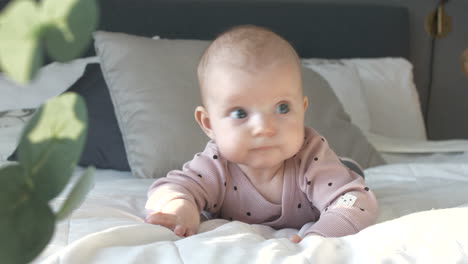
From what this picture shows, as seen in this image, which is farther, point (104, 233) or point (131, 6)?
point (131, 6)

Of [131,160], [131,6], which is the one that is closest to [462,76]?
[131,6]

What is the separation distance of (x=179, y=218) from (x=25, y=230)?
0.83m

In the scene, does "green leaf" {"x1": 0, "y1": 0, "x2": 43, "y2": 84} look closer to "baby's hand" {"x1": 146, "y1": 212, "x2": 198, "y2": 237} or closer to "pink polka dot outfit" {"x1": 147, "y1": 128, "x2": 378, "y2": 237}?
"baby's hand" {"x1": 146, "y1": 212, "x2": 198, "y2": 237}

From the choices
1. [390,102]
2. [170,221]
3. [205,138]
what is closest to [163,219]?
[170,221]

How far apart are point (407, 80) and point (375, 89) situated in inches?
7.3

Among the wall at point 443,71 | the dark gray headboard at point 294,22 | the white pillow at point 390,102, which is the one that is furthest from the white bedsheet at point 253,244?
the wall at point 443,71

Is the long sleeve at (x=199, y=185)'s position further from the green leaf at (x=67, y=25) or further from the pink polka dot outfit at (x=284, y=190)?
the green leaf at (x=67, y=25)

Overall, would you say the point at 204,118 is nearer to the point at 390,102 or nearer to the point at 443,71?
the point at 390,102

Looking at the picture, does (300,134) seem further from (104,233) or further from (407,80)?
(407,80)

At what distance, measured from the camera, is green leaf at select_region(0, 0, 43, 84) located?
0.67 feet

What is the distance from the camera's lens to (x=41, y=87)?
2004 mm

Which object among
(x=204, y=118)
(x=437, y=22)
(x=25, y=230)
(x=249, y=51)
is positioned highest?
(x=25, y=230)

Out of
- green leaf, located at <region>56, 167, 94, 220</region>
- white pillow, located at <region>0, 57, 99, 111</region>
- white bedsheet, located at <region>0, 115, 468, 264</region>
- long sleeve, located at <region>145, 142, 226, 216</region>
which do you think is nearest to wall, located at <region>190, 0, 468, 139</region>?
white pillow, located at <region>0, 57, 99, 111</region>

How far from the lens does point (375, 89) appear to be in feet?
8.64
